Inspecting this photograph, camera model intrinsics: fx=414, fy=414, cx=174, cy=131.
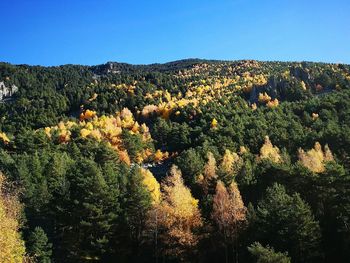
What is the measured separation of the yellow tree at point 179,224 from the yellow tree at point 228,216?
7.49 feet

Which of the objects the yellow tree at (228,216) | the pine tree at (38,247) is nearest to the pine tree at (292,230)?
the yellow tree at (228,216)

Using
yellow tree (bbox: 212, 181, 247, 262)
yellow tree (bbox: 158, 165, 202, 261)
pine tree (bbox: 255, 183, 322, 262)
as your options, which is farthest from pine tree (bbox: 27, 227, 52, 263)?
pine tree (bbox: 255, 183, 322, 262)

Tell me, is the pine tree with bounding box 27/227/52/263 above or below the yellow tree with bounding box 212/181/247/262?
below

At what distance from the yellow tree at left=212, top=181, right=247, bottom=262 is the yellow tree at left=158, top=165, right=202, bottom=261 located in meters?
2.28

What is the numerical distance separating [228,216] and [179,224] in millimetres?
5624

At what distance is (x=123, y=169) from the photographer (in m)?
75.9

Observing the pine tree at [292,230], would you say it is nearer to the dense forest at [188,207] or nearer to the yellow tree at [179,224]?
the dense forest at [188,207]

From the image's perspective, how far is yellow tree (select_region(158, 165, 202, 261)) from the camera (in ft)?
151

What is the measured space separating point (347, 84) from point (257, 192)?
115 m

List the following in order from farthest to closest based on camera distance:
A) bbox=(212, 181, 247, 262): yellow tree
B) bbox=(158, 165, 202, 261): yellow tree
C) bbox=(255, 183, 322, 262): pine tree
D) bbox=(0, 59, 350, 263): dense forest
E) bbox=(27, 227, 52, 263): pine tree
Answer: bbox=(212, 181, 247, 262): yellow tree < bbox=(158, 165, 202, 261): yellow tree < bbox=(27, 227, 52, 263): pine tree < bbox=(0, 59, 350, 263): dense forest < bbox=(255, 183, 322, 262): pine tree

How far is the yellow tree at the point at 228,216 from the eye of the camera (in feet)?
152

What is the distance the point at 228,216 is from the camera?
4619 centimetres

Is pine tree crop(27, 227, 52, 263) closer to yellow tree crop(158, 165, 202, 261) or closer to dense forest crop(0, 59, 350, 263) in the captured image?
dense forest crop(0, 59, 350, 263)

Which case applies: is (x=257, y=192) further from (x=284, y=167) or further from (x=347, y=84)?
(x=347, y=84)
